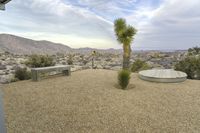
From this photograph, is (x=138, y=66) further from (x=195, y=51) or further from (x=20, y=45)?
(x=20, y=45)

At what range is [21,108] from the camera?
3.89 m

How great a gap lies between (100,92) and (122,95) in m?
0.70

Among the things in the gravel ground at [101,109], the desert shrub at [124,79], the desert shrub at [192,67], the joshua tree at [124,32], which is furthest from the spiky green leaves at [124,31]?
the gravel ground at [101,109]

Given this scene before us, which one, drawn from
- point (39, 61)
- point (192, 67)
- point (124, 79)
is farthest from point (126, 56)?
point (39, 61)

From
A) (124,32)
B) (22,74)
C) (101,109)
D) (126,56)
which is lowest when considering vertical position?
(101,109)

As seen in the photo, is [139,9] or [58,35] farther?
[58,35]

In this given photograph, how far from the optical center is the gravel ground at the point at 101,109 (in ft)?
9.77

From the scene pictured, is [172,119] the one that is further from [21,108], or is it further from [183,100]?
[21,108]

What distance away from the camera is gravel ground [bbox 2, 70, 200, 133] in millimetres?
2979

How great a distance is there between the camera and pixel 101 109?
3.79 metres

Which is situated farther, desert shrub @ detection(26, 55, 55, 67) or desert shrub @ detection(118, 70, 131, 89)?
desert shrub @ detection(26, 55, 55, 67)

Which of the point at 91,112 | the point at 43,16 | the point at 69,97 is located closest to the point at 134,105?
the point at 91,112

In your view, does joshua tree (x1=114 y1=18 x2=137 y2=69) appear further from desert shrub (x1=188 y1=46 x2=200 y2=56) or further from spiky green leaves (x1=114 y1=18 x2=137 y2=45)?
desert shrub (x1=188 y1=46 x2=200 y2=56)

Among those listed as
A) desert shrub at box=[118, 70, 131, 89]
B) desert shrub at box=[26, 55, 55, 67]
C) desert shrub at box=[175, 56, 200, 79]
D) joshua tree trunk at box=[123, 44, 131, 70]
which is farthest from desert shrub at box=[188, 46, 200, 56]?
desert shrub at box=[26, 55, 55, 67]
